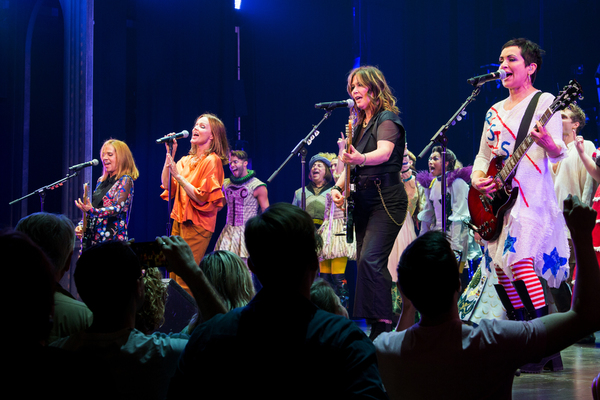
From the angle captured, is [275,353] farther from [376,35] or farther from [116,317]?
[376,35]

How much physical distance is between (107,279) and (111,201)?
4.69 m

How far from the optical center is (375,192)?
367 centimetres

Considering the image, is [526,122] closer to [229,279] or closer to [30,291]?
[229,279]

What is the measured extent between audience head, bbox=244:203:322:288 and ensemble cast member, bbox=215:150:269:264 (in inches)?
202

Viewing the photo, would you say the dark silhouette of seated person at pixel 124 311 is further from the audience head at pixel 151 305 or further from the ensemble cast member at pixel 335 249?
the ensemble cast member at pixel 335 249

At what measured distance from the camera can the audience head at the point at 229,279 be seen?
213cm

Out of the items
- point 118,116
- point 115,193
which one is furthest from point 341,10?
point 115,193

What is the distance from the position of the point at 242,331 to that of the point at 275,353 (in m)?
0.08

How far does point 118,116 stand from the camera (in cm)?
722

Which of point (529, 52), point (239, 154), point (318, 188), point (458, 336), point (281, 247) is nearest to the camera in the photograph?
point (281, 247)

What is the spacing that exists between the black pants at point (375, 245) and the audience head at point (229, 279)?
1.51 metres

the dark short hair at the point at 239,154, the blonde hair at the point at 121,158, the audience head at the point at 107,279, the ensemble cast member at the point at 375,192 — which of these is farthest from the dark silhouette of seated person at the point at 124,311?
the dark short hair at the point at 239,154

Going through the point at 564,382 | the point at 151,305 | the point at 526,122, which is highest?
the point at 526,122

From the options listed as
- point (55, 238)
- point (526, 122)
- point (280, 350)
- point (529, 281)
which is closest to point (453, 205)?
point (526, 122)
